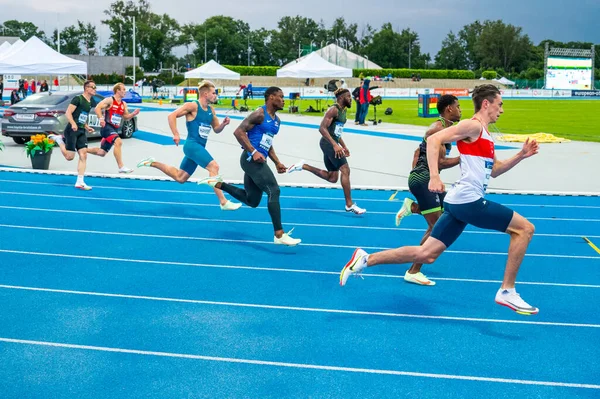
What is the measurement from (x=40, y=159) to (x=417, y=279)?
10810mm

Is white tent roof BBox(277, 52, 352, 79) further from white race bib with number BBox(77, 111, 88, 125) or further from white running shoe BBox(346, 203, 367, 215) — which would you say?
white running shoe BBox(346, 203, 367, 215)

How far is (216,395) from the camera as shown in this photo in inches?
184

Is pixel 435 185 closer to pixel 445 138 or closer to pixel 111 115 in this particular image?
pixel 445 138

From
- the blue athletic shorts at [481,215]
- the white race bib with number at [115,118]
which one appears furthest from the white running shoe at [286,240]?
the white race bib with number at [115,118]

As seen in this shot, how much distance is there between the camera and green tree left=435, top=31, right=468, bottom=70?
159875 millimetres


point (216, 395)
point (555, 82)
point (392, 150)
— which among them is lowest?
point (216, 395)

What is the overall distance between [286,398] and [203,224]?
19.9 feet

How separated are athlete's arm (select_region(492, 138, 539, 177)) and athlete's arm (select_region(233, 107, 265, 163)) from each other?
10.5 ft

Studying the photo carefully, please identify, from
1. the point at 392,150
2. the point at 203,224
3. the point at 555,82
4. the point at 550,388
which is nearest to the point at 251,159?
the point at 203,224

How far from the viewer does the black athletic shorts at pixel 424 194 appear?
7688 millimetres

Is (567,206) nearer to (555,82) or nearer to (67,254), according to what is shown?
(67,254)

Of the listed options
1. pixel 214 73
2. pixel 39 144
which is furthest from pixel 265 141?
pixel 214 73

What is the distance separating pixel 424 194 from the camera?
7699 millimetres

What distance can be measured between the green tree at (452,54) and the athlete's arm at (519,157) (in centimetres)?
15590
